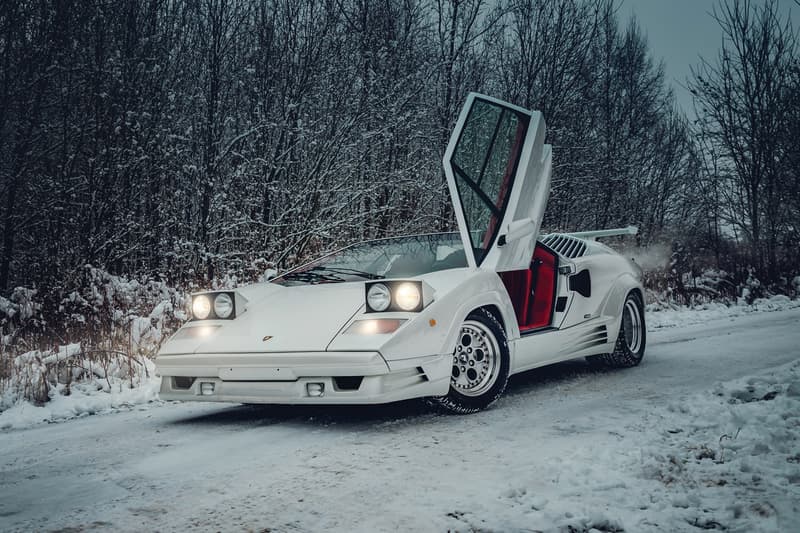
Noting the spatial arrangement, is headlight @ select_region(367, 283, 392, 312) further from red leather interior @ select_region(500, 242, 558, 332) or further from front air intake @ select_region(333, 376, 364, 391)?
red leather interior @ select_region(500, 242, 558, 332)

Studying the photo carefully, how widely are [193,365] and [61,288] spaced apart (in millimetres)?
5653

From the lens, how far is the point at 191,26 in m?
10.9

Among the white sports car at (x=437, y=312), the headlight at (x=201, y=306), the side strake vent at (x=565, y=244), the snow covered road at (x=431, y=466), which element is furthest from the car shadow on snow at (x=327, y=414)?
the side strake vent at (x=565, y=244)

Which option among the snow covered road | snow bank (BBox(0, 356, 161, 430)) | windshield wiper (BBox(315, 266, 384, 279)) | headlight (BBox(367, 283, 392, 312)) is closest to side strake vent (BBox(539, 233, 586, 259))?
the snow covered road

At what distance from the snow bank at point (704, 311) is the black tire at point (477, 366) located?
613 cm

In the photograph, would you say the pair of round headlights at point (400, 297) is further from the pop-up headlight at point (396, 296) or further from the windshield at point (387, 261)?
the windshield at point (387, 261)

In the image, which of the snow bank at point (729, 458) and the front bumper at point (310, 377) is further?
the front bumper at point (310, 377)

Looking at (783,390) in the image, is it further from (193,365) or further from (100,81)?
(100,81)

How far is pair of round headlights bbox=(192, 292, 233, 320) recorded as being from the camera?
4426mm

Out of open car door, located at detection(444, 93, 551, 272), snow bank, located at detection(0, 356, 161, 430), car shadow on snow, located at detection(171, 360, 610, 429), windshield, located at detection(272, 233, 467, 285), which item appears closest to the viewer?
car shadow on snow, located at detection(171, 360, 610, 429)

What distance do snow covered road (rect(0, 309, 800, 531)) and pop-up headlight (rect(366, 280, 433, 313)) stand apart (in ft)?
2.28

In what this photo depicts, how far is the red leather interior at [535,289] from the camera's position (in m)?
5.21

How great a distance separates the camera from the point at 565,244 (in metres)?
5.96

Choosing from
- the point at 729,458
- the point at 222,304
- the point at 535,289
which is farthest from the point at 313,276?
the point at 729,458
